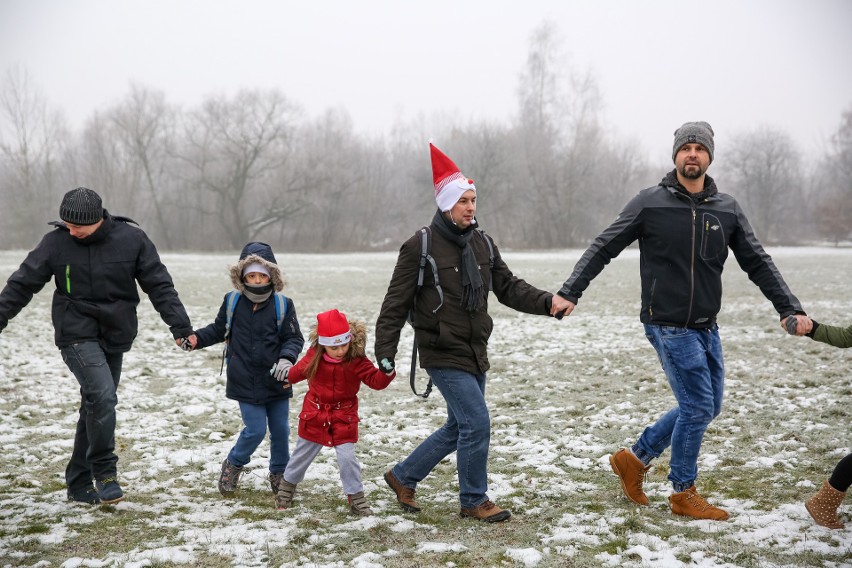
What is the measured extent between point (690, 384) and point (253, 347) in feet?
9.61

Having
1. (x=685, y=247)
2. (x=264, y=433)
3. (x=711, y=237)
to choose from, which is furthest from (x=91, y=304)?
(x=711, y=237)

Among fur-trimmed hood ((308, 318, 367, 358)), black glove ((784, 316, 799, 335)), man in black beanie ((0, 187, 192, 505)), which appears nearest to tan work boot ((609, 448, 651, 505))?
black glove ((784, 316, 799, 335))

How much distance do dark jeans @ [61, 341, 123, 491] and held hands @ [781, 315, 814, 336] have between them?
14.6 feet

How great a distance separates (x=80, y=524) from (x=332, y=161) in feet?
207

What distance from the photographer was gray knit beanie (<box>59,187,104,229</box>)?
15.9ft

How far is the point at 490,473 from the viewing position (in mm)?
5750

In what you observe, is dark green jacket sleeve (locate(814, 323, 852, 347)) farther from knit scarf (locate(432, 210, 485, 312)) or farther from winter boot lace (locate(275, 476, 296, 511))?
winter boot lace (locate(275, 476, 296, 511))

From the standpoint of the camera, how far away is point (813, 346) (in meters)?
11.0

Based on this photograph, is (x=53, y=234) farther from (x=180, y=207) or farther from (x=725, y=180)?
(x=725, y=180)

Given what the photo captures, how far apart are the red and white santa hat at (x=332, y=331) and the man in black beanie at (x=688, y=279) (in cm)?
140

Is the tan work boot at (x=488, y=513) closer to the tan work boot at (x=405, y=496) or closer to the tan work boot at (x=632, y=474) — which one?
the tan work boot at (x=405, y=496)

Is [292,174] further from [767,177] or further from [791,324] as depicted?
[791,324]

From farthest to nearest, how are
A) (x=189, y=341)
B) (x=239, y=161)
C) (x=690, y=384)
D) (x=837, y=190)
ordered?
(x=837, y=190) < (x=239, y=161) < (x=189, y=341) < (x=690, y=384)

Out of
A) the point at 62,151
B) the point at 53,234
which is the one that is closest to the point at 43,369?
the point at 53,234
